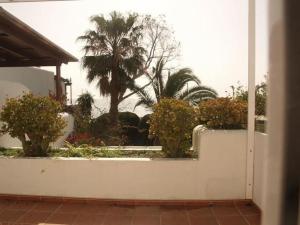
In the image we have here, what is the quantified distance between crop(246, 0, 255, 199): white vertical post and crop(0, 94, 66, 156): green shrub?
11.0ft

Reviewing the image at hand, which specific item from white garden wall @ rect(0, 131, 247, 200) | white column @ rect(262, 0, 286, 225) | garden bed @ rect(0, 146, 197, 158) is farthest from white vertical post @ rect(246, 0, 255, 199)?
white column @ rect(262, 0, 286, 225)

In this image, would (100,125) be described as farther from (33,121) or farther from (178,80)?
(33,121)

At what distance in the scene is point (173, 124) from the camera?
5.45m

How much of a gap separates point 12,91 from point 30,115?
371cm

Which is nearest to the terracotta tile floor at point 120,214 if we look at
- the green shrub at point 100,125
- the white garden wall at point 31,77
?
the green shrub at point 100,125

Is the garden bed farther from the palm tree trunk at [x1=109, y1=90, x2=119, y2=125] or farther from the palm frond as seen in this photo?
the palm tree trunk at [x1=109, y1=90, x2=119, y2=125]

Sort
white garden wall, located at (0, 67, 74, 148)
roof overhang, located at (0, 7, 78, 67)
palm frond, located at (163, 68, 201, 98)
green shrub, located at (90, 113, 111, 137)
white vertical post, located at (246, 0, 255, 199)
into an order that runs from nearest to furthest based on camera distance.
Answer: white vertical post, located at (246, 0, 255, 199) → white garden wall, located at (0, 67, 74, 148) → roof overhang, located at (0, 7, 78, 67) → green shrub, located at (90, 113, 111, 137) → palm frond, located at (163, 68, 201, 98)

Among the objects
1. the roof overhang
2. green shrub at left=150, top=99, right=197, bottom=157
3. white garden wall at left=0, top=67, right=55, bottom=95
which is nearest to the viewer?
green shrub at left=150, top=99, right=197, bottom=157

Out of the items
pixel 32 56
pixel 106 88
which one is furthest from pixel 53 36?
pixel 106 88

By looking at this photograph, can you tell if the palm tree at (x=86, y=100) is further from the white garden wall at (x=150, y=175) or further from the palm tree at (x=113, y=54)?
the white garden wall at (x=150, y=175)

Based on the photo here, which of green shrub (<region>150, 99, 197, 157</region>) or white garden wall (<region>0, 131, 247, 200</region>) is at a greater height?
green shrub (<region>150, 99, 197, 157</region>)

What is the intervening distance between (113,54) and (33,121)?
29.0ft

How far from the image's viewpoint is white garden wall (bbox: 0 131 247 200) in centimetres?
532

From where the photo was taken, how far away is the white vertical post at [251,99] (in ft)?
16.7
